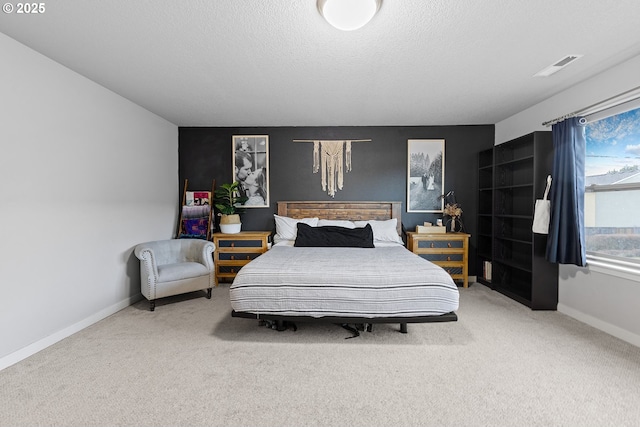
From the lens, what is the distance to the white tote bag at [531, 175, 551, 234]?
3.27 m

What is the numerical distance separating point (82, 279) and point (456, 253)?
4.67 m

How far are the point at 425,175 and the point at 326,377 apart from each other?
3.65 m

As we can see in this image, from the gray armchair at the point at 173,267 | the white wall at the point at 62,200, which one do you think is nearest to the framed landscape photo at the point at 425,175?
the gray armchair at the point at 173,267

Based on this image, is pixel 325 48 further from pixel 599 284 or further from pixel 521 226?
pixel 521 226

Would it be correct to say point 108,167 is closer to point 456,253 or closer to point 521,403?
point 521,403

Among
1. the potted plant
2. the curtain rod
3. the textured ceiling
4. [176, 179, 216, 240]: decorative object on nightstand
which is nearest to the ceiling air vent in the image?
the textured ceiling

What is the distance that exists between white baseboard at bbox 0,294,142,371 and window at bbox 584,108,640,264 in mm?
5345

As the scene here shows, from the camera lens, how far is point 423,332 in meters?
2.81

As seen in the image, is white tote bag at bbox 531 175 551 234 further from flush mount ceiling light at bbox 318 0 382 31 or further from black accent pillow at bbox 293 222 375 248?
flush mount ceiling light at bbox 318 0 382 31

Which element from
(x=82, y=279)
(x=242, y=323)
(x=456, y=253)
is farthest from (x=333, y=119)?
(x=82, y=279)

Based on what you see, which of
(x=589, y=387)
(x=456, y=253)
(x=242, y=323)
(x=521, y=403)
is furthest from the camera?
(x=456, y=253)

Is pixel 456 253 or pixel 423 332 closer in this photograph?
pixel 423 332

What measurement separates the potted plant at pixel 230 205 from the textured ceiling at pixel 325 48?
4.73 feet

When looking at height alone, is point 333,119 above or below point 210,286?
above
